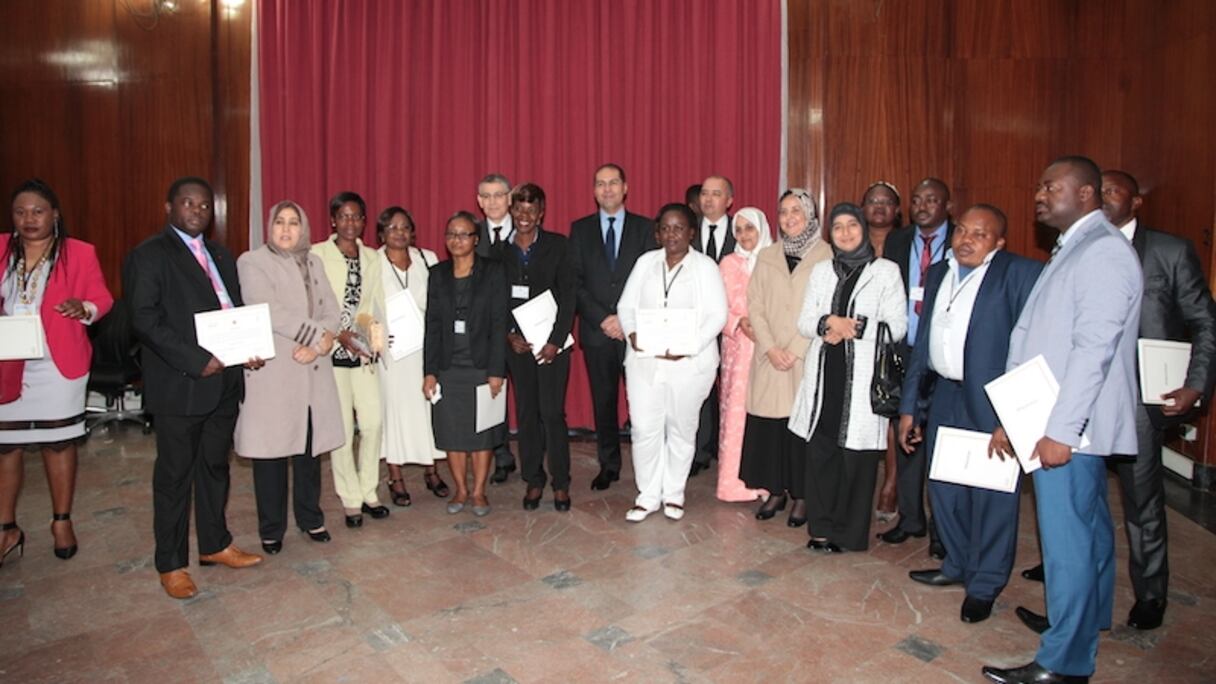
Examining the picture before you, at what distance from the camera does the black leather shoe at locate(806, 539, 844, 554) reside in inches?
159

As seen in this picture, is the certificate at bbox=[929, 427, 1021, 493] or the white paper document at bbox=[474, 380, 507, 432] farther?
the white paper document at bbox=[474, 380, 507, 432]

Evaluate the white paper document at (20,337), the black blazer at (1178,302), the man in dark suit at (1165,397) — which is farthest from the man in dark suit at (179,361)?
the black blazer at (1178,302)

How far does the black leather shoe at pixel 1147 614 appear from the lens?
326cm

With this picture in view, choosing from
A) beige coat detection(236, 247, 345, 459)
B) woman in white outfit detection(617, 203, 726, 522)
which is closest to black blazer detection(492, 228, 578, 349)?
woman in white outfit detection(617, 203, 726, 522)

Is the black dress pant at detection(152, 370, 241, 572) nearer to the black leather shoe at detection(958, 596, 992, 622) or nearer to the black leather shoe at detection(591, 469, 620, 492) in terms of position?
the black leather shoe at detection(591, 469, 620, 492)

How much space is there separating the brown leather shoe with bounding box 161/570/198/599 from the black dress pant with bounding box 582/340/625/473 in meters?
2.41

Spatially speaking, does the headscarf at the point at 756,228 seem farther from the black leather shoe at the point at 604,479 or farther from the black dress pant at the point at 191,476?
the black dress pant at the point at 191,476

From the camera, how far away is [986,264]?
3.25 meters

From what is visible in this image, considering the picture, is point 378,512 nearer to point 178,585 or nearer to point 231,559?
point 231,559

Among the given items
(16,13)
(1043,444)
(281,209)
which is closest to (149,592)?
(281,209)

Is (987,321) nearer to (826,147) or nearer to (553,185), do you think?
(826,147)

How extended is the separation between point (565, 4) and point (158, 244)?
156 inches

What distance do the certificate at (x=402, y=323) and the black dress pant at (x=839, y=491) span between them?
2130 mm

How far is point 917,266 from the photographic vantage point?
13.7ft
